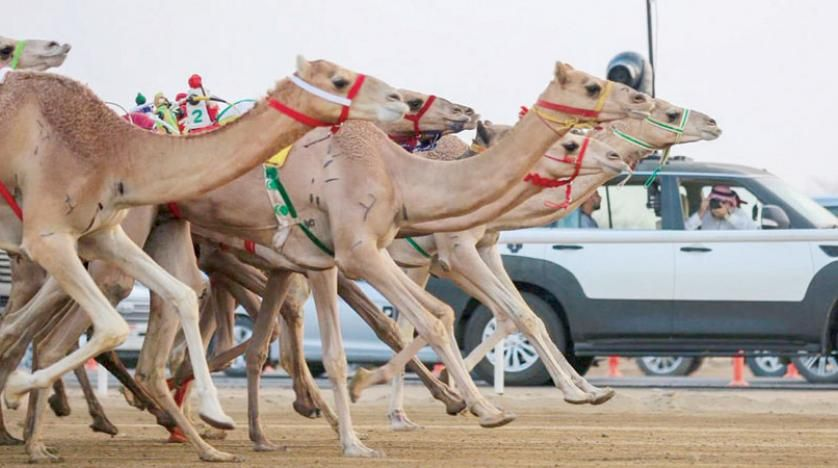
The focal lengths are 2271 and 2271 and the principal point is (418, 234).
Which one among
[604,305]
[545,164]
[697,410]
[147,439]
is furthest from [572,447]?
[604,305]

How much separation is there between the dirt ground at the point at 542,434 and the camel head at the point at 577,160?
5.29ft

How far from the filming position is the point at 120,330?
11.1 m

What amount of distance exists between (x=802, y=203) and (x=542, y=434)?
5.38m

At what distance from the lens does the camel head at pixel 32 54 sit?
13.4 meters

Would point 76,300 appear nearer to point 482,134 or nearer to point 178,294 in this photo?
point 178,294

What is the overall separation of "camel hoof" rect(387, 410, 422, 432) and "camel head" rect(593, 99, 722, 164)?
2364 millimetres

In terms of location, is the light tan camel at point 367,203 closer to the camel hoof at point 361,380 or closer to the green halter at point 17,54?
the camel hoof at point 361,380

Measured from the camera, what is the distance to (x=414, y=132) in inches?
559

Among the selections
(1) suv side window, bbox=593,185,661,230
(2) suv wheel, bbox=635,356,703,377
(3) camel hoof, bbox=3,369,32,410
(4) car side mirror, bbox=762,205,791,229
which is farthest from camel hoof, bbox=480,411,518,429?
(2) suv wheel, bbox=635,356,703,377

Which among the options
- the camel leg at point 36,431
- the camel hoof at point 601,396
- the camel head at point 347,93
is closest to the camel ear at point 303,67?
the camel head at point 347,93

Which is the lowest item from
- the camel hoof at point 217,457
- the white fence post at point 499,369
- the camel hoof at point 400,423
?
the white fence post at point 499,369

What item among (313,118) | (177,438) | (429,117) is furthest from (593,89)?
(177,438)

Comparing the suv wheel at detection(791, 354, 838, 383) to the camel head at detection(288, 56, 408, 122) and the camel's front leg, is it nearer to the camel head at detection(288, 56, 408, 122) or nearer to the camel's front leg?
the camel's front leg

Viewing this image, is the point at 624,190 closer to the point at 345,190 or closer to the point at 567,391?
the point at 567,391
